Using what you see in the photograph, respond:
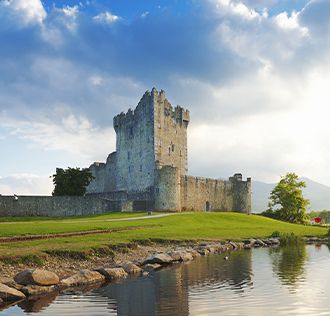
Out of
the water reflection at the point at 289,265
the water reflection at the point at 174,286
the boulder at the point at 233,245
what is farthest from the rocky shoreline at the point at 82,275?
the boulder at the point at 233,245

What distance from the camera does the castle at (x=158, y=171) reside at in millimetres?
67250

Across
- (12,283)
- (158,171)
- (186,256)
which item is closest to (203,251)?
(186,256)

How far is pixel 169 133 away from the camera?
77000mm

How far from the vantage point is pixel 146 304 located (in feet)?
52.5

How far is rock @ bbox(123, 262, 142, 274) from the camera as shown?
892 inches

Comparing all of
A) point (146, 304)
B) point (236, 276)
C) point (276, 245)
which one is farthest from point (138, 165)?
point (146, 304)

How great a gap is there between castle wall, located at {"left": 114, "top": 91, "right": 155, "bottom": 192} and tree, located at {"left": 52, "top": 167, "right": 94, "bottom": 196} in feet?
34.8

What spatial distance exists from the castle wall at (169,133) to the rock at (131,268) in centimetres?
4838

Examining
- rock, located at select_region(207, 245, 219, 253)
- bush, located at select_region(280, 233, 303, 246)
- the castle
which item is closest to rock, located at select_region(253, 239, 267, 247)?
bush, located at select_region(280, 233, 303, 246)

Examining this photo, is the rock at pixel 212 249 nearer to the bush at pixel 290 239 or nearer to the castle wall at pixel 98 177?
the bush at pixel 290 239

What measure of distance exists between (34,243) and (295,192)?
56.3m

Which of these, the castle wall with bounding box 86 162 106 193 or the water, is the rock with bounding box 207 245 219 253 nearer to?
the water

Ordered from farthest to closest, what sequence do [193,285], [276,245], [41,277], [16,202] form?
[16,202]
[276,245]
[193,285]
[41,277]

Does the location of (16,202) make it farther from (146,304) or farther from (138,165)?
(146,304)
